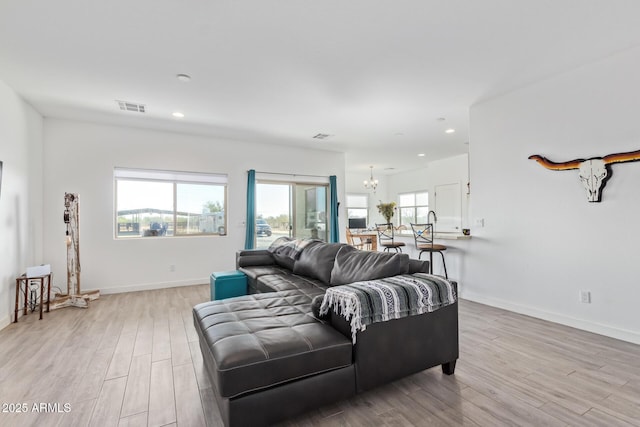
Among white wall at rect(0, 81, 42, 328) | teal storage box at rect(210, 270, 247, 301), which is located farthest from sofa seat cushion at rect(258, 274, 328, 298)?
white wall at rect(0, 81, 42, 328)

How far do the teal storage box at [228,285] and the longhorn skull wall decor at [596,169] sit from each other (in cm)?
393

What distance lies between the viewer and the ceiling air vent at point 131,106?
399cm

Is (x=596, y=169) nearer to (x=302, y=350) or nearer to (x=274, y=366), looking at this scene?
(x=302, y=350)

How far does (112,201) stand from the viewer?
4.93 m

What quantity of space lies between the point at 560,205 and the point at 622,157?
2.24ft

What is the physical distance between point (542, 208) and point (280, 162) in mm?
4494

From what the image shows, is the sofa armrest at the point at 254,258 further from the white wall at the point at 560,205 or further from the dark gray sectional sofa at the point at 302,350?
the white wall at the point at 560,205

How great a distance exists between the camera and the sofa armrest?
434 cm

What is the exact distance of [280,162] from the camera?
632 cm

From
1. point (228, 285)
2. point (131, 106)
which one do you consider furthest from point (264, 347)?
point (131, 106)

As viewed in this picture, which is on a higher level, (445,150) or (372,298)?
(445,150)

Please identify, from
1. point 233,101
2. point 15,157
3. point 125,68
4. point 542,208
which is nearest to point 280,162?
point 233,101

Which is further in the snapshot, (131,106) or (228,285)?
(131,106)

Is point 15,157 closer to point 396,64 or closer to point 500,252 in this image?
point 396,64
